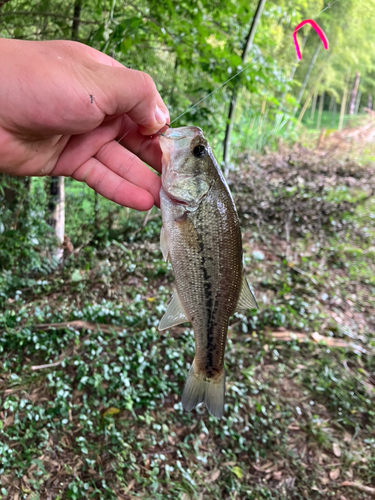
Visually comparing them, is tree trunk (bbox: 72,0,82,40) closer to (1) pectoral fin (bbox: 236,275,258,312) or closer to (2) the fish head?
(2) the fish head

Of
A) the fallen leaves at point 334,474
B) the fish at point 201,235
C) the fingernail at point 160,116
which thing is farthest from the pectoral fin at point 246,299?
the fallen leaves at point 334,474

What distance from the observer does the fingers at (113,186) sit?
1831 mm

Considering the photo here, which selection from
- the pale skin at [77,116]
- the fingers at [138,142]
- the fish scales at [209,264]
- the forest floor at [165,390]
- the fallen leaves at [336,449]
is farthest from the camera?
the fallen leaves at [336,449]

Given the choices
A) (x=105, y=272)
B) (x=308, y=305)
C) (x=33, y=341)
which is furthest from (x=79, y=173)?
(x=308, y=305)

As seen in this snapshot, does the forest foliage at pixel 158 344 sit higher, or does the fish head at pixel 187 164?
the fish head at pixel 187 164

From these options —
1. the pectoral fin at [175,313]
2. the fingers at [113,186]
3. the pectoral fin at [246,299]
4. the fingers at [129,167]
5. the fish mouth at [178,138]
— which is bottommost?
the pectoral fin at [175,313]

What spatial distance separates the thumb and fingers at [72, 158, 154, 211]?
1.27 ft

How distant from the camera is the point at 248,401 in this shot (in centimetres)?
309

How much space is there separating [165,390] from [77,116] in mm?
2496

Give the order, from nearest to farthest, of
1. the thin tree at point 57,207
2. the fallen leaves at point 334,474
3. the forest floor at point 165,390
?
the forest floor at point 165,390
the fallen leaves at point 334,474
the thin tree at point 57,207

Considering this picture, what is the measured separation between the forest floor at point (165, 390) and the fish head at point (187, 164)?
208 cm

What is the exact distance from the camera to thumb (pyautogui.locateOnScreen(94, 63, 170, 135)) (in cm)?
147

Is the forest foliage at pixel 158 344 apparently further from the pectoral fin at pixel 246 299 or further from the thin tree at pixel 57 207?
the pectoral fin at pixel 246 299

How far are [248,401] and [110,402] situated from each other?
1.31 meters
